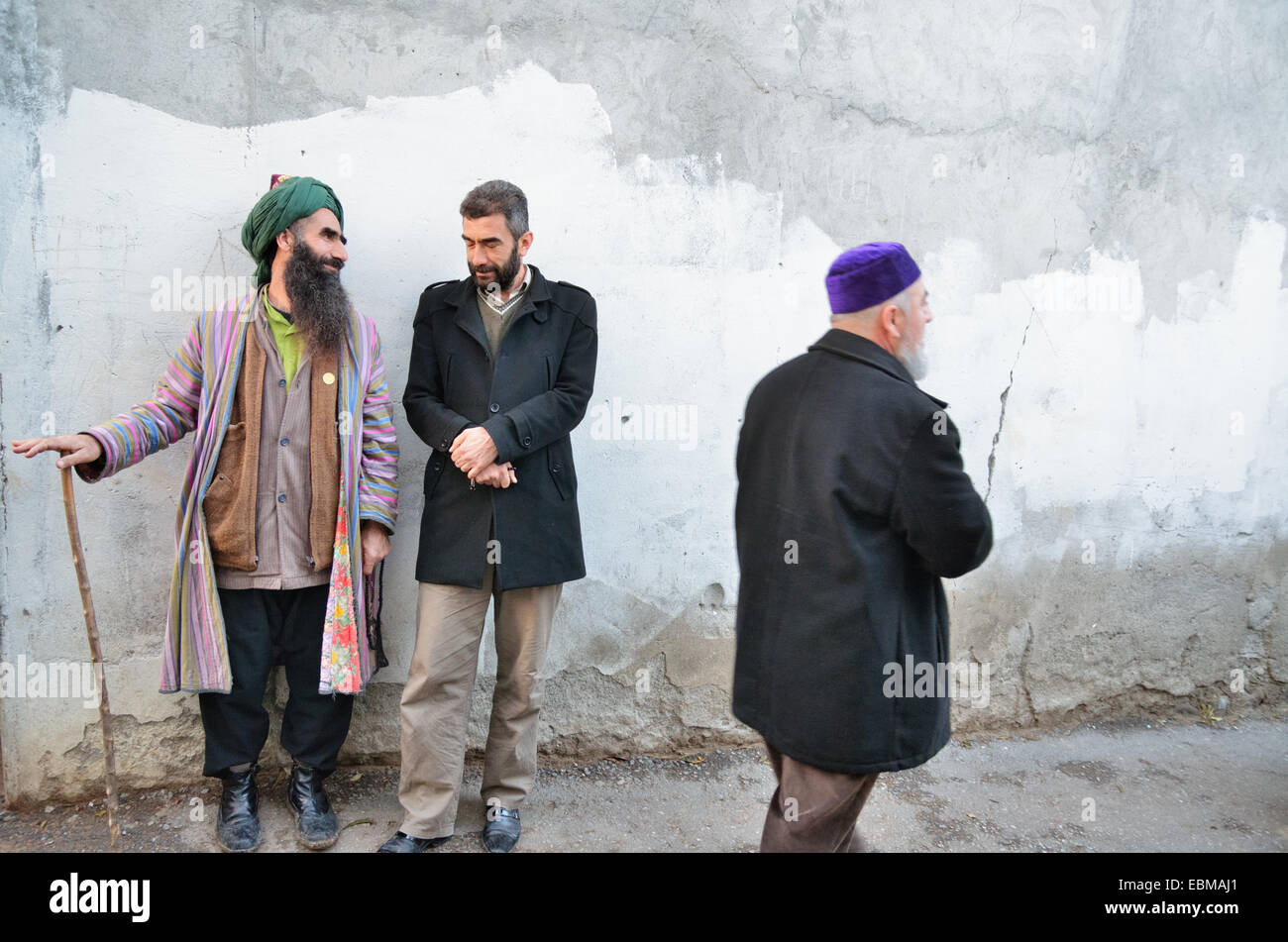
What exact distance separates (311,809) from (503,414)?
1.56 meters

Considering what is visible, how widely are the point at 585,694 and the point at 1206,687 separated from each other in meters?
3.00

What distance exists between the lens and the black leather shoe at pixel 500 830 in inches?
128

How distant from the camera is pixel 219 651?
10.2 feet

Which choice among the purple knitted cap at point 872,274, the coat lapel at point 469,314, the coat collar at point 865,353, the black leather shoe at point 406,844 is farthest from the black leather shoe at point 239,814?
the purple knitted cap at point 872,274

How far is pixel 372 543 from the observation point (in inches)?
130

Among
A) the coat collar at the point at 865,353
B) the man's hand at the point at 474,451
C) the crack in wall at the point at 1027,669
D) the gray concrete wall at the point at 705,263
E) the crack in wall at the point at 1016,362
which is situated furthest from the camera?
the crack in wall at the point at 1027,669

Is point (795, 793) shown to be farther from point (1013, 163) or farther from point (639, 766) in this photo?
point (1013, 163)

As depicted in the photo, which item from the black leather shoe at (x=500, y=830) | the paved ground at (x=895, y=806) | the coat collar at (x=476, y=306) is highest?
the coat collar at (x=476, y=306)

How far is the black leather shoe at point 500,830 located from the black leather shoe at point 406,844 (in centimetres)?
14

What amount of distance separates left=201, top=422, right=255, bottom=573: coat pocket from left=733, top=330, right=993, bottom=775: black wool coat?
1.77 m

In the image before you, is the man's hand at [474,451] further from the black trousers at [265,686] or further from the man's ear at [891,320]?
the man's ear at [891,320]

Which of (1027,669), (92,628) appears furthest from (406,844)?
(1027,669)

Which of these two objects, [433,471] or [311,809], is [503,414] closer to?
[433,471]

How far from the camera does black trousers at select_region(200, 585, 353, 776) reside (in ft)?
10.5
